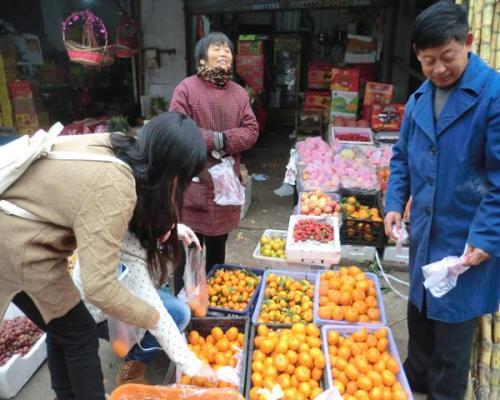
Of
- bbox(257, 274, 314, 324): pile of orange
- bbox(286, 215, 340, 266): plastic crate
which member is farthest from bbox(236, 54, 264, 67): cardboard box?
bbox(257, 274, 314, 324): pile of orange

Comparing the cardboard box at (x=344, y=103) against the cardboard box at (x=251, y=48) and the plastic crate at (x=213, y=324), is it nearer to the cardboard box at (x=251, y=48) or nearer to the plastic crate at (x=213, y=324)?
the cardboard box at (x=251, y=48)

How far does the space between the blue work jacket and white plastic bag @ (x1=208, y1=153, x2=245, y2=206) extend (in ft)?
4.30

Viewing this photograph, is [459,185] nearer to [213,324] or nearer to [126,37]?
[213,324]

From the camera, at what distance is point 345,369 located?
2.23 meters

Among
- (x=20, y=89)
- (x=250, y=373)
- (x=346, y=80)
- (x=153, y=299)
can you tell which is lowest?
(x=250, y=373)

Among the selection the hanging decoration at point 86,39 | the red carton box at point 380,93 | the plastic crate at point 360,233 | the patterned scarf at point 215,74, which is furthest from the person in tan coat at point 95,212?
the red carton box at point 380,93

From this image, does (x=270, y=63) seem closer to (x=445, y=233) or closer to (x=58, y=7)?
(x=58, y=7)

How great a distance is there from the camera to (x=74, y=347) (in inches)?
74.5

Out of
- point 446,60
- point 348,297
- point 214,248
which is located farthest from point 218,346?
point 446,60

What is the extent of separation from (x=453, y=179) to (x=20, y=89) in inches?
260

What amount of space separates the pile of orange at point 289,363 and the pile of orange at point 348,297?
8.4 inches

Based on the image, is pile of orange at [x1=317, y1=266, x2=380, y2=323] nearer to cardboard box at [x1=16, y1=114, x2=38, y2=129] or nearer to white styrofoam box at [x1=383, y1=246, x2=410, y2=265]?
white styrofoam box at [x1=383, y1=246, x2=410, y2=265]

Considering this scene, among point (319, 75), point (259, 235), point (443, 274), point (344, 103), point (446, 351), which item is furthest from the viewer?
point (319, 75)

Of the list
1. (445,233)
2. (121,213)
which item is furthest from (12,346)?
(445,233)
